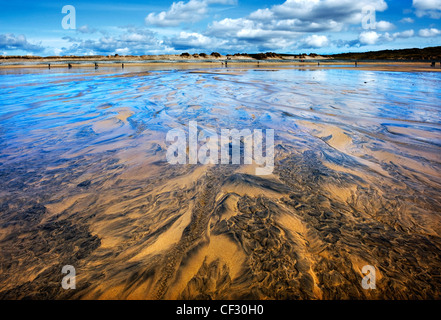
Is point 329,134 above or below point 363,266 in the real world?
above

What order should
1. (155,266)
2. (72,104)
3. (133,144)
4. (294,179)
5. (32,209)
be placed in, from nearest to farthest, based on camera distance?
1. (155,266)
2. (32,209)
3. (294,179)
4. (133,144)
5. (72,104)

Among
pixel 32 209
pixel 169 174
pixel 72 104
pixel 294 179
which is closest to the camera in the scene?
pixel 32 209

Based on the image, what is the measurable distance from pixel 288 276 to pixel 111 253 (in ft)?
5.39

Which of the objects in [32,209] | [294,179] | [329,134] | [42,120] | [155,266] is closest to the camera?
[155,266]

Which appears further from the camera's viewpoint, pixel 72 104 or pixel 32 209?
pixel 72 104

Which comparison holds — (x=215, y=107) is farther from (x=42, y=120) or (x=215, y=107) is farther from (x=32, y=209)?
(x=32, y=209)

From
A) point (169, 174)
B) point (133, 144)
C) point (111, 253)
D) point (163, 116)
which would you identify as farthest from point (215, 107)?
Answer: point (111, 253)

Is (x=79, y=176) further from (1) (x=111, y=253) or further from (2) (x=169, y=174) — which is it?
(1) (x=111, y=253)

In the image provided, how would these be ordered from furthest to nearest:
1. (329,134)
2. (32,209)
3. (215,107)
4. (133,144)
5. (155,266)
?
(215,107), (329,134), (133,144), (32,209), (155,266)

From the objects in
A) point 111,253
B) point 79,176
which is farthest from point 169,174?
point 111,253

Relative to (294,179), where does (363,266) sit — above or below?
below

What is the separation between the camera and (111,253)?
6.84ft

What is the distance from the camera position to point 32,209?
2672 millimetres
